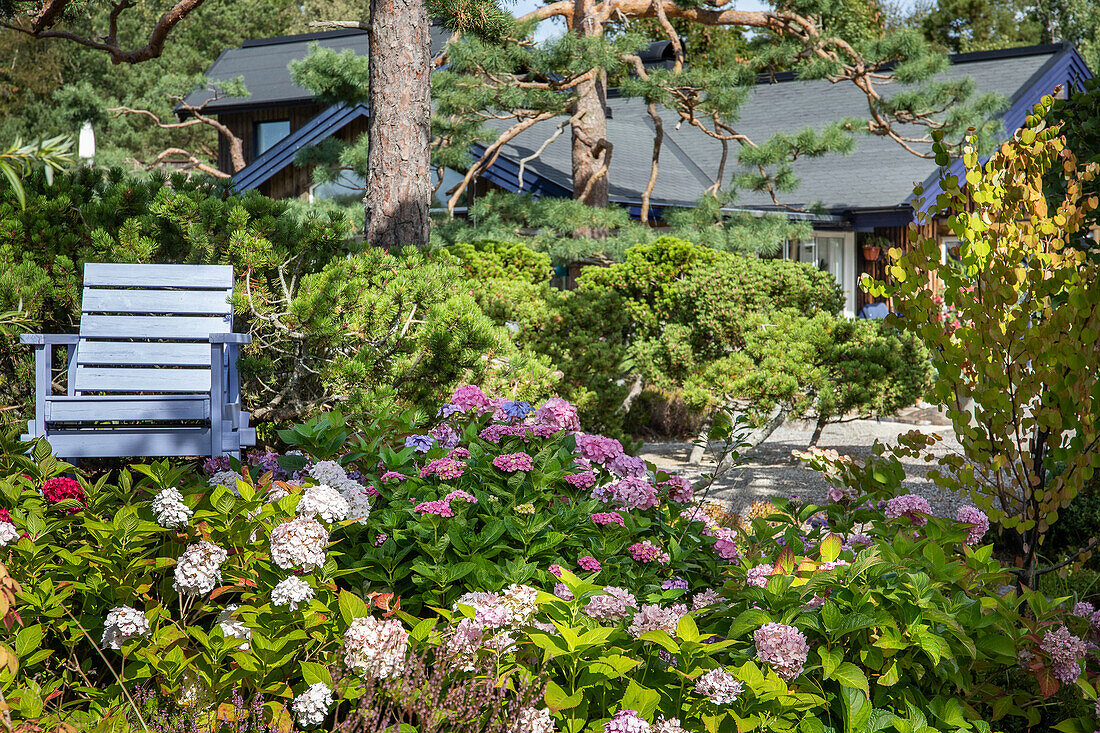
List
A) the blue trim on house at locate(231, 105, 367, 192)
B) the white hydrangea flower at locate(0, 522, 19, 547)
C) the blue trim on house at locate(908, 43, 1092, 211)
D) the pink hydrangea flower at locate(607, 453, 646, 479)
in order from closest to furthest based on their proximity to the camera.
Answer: the white hydrangea flower at locate(0, 522, 19, 547), the pink hydrangea flower at locate(607, 453, 646, 479), the blue trim on house at locate(908, 43, 1092, 211), the blue trim on house at locate(231, 105, 367, 192)

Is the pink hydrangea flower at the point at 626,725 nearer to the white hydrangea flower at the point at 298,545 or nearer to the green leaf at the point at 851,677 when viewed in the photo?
the green leaf at the point at 851,677

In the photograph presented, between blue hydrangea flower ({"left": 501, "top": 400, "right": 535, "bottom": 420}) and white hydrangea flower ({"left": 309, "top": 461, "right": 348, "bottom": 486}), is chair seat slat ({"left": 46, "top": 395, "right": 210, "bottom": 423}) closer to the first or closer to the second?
blue hydrangea flower ({"left": 501, "top": 400, "right": 535, "bottom": 420})

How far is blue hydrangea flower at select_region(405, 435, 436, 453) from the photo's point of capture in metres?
3.09

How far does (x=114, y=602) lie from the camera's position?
2.33m

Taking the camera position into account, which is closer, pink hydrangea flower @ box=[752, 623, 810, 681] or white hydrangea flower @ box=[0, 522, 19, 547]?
pink hydrangea flower @ box=[752, 623, 810, 681]

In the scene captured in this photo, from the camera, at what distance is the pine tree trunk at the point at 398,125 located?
622 centimetres

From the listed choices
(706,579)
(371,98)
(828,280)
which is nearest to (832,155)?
(828,280)

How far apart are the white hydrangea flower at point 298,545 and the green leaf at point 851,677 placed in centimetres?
116

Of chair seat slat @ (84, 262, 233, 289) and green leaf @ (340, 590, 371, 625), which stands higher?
chair seat slat @ (84, 262, 233, 289)

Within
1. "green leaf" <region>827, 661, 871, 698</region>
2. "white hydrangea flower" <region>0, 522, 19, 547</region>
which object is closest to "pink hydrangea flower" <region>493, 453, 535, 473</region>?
"green leaf" <region>827, 661, 871, 698</region>

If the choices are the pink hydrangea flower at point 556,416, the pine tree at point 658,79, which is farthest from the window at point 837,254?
the pink hydrangea flower at point 556,416

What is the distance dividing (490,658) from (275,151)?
14063 mm

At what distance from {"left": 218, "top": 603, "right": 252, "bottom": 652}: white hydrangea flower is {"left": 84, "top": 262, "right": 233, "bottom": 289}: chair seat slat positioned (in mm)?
3091

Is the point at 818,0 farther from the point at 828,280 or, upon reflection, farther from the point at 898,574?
the point at 898,574
